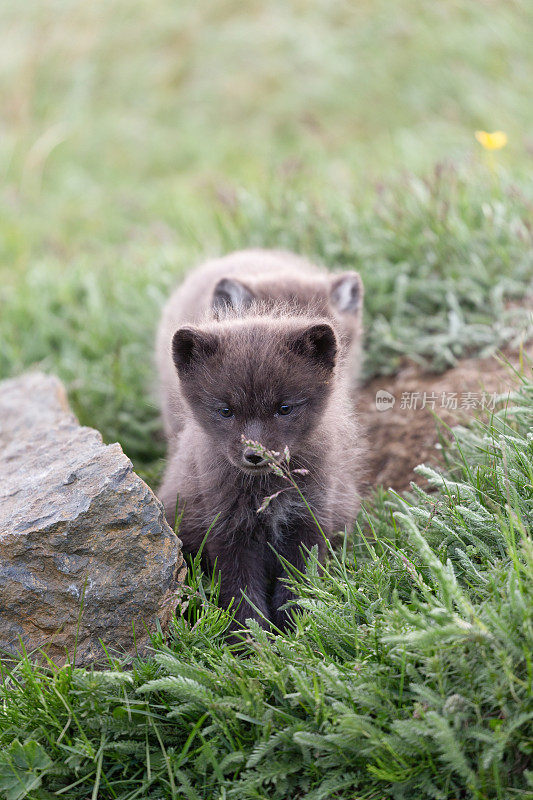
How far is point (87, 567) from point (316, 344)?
4.50 feet

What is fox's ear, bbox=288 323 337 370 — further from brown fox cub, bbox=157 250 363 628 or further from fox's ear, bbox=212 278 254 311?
fox's ear, bbox=212 278 254 311

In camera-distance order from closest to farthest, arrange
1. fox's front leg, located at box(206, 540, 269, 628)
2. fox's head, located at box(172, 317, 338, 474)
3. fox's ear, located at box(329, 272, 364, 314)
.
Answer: fox's head, located at box(172, 317, 338, 474), fox's front leg, located at box(206, 540, 269, 628), fox's ear, located at box(329, 272, 364, 314)

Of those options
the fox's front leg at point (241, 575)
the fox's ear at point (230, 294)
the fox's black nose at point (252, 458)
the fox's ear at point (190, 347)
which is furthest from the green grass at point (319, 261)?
the fox's ear at point (230, 294)

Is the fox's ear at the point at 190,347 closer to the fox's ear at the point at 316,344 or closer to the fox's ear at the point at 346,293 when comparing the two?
the fox's ear at the point at 316,344

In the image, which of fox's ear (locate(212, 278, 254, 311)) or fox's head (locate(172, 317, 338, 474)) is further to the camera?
fox's ear (locate(212, 278, 254, 311))

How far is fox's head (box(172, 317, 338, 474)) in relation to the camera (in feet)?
11.0

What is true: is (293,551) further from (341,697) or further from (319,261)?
(319,261)

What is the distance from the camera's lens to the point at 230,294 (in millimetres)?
4887

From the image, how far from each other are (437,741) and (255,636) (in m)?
0.86

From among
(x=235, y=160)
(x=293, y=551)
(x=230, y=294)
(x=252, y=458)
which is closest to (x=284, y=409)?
(x=252, y=458)

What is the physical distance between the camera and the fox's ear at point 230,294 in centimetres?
479

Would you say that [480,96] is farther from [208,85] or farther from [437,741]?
[437,741]

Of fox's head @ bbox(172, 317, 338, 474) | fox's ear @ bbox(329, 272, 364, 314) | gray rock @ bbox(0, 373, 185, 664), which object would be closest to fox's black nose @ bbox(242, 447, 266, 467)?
fox's head @ bbox(172, 317, 338, 474)

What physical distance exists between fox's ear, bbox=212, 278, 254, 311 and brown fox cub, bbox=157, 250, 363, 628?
14.3 inches
